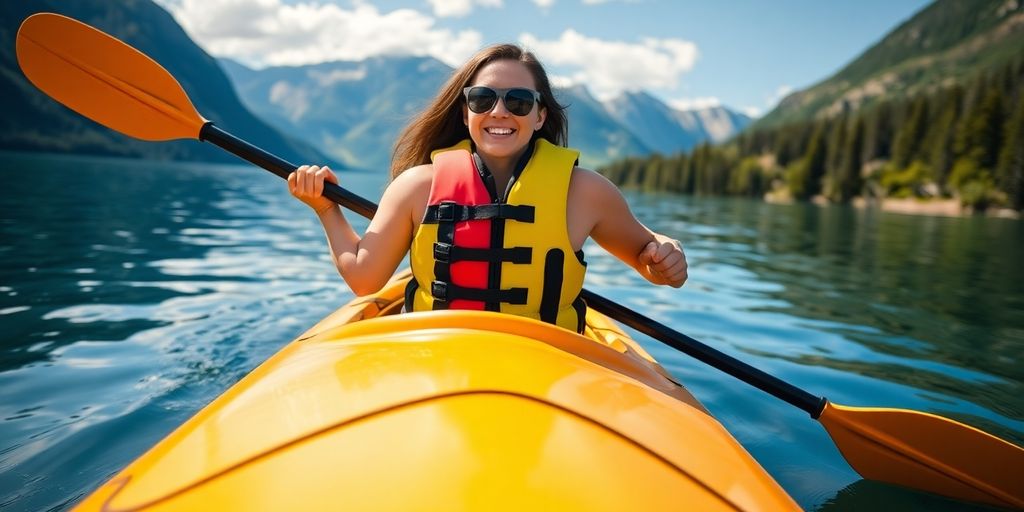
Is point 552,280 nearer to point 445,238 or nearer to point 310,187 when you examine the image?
point 445,238

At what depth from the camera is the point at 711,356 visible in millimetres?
3018

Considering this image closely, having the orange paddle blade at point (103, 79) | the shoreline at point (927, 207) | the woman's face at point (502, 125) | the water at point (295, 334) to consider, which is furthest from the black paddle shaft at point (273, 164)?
the shoreline at point (927, 207)

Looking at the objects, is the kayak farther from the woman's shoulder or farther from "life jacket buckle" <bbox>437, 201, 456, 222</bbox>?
the woman's shoulder

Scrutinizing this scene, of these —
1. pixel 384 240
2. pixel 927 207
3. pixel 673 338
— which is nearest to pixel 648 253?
pixel 673 338

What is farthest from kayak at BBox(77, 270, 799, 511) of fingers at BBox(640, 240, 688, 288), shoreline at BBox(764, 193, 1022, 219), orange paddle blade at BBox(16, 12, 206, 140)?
shoreline at BBox(764, 193, 1022, 219)

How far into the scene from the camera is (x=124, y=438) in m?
3.24

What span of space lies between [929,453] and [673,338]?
139cm

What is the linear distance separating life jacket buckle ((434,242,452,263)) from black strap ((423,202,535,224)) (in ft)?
0.36

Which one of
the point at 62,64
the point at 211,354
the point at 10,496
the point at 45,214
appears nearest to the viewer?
the point at 10,496

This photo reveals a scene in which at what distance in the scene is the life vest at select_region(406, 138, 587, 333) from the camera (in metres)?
2.50

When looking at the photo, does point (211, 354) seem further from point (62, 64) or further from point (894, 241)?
point (894, 241)

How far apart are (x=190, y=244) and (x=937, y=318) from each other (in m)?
11.3

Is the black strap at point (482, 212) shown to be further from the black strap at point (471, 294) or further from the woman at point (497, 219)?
the black strap at point (471, 294)

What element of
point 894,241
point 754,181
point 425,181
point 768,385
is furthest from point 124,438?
point 754,181
